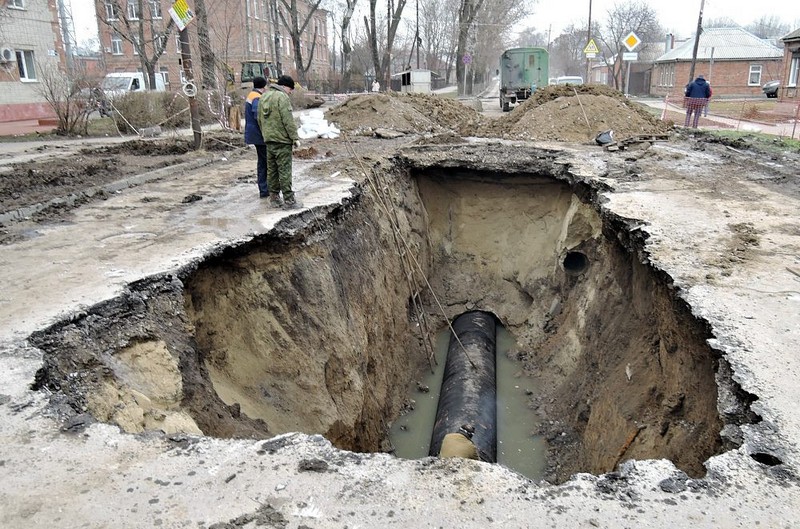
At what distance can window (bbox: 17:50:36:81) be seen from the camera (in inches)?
863

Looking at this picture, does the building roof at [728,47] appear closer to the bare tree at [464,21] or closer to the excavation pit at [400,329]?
the bare tree at [464,21]

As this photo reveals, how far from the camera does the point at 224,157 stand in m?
12.5

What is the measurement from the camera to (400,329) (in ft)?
30.2

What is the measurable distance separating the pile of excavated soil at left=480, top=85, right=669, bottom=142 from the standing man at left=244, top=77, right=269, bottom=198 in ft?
27.4

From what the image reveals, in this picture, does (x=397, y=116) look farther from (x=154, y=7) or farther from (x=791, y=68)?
(x=791, y=68)

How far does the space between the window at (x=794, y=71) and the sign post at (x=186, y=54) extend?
2783 cm

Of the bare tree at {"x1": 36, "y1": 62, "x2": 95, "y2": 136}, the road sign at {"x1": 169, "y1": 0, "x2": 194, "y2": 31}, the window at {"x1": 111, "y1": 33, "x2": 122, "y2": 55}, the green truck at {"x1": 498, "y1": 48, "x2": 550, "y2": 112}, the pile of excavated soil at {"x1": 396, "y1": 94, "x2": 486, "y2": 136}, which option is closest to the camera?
the road sign at {"x1": 169, "y1": 0, "x2": 194, "y2": 31}

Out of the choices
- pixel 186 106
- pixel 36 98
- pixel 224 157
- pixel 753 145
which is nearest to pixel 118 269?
pixel 224 157

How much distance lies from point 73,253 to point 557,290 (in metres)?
7.33

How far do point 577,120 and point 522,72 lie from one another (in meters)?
14.6

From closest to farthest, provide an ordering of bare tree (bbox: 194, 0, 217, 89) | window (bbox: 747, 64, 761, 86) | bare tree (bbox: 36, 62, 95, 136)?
bare tree (bbox: 36, 62, 95, 136)
bare tree (bbox: 194, 0, 217, 89)
window (bbox: 747, 64, 761, 86)

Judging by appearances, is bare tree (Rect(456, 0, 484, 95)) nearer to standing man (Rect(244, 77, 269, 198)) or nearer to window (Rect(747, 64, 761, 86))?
window (Rect(747, 64, 761, 86))

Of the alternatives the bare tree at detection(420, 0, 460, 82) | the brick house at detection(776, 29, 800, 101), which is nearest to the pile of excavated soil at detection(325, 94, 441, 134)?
the brick house at detection(776, 29, 800, 101)

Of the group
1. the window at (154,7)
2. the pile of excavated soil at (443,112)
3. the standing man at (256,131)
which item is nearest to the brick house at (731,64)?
the pile of excavated soil at (443,112)
